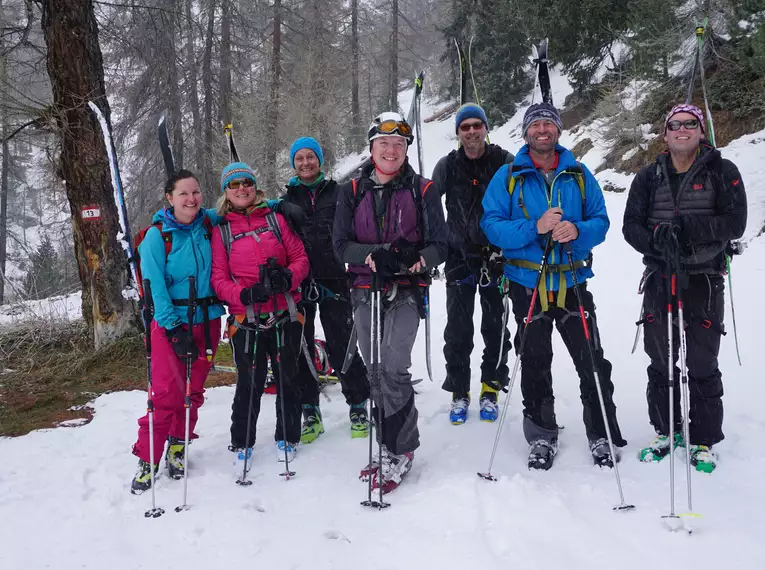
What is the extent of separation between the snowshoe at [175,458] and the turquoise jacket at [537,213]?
285 centimetres

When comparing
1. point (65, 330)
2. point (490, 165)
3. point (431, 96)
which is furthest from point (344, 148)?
point (490, 165)

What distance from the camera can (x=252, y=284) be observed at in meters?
4.06

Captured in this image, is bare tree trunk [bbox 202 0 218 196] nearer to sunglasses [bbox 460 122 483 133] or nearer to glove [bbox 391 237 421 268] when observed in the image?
sunglasses [bbox 460 122 483 133]

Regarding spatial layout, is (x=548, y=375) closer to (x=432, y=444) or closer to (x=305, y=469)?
(x=432, y=444)

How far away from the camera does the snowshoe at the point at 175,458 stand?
13.2 feet

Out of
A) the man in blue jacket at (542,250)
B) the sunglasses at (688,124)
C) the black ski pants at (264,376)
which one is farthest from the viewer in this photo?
the black ski pants at (264,376)

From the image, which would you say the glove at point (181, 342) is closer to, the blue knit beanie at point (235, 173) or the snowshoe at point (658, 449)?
the blue knit beanie at point (235, 173)

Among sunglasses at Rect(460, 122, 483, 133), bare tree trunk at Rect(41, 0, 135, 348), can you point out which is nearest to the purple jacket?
sunglasses at Rect(460, 122, 483, 133)

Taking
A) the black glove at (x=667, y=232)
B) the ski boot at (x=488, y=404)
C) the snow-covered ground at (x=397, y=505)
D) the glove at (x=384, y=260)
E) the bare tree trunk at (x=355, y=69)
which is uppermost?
the bare tree trunk at (x=355, y=69)

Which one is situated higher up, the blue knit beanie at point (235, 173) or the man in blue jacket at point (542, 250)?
the blue knit beanie at point (235, 173)

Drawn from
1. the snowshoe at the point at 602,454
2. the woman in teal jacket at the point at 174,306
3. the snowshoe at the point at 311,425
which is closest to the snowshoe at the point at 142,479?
the woman in teal jacket at the point at 174,306

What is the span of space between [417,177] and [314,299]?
150 cm

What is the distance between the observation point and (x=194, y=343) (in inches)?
155

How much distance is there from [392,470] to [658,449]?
189 cm
